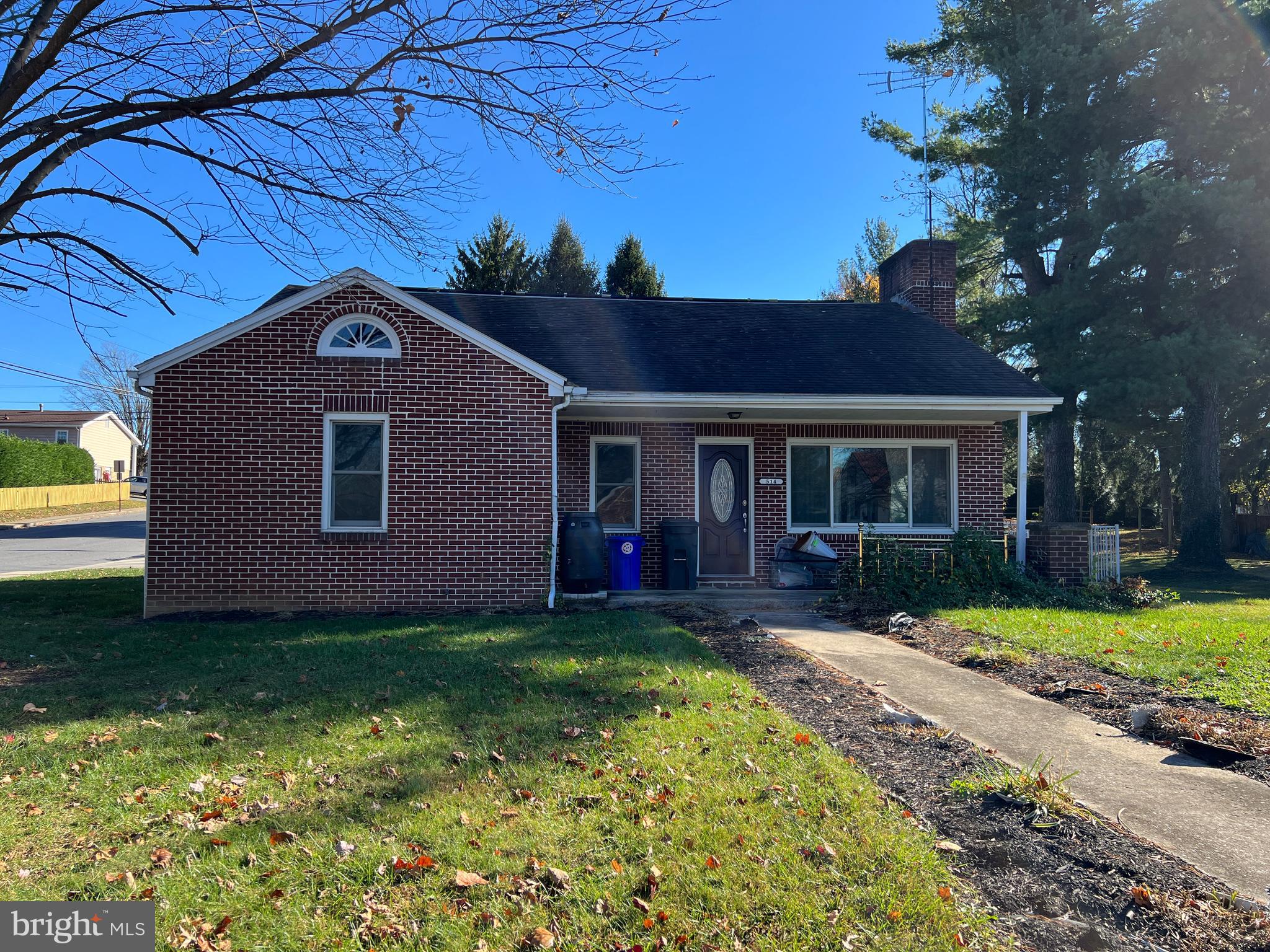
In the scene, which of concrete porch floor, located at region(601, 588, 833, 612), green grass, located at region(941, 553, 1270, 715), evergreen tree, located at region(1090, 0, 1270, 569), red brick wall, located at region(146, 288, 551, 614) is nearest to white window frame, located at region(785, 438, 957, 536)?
concrete porch floor, located at region(601, 588, 833, 612)

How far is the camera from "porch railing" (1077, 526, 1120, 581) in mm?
12359

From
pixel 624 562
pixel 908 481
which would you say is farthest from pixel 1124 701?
pixel 908 481

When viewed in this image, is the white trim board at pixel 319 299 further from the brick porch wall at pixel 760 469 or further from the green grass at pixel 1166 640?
the green grass at pixel 1166 640

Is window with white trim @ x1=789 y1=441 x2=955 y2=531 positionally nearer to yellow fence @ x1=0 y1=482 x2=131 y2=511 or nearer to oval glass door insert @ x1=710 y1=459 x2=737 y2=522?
oval glass door insert @ x1=710 y1=459 x2=737 y2=522

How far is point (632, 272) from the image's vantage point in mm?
35906

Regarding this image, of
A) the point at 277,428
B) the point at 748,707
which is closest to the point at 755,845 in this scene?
the point at 748,707

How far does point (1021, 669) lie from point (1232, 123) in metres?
18.1

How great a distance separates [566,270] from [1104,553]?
2949 cm

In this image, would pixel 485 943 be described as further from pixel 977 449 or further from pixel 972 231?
pixel 972 231

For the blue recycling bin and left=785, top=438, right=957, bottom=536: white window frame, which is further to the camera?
left=785, top=438, right=957, bottom=536: white window frame

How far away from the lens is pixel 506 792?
13.4ft

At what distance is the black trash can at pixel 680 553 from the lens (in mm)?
12438

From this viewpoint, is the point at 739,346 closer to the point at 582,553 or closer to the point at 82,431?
the point at 582,553

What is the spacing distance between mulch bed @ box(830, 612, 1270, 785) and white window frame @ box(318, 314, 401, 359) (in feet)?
23.8
